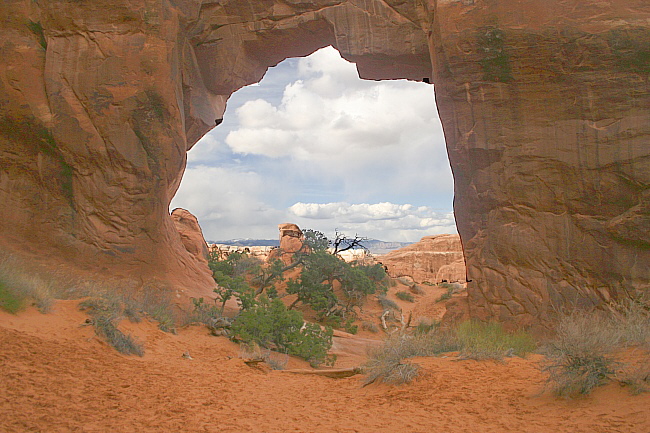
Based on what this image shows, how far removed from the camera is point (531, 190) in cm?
966

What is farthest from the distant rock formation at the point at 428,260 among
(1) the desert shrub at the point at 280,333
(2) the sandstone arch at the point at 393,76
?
(1) the desert shrub at the point at 280,333

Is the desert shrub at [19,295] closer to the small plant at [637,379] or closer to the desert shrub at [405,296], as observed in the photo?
the small plant at [637,379]

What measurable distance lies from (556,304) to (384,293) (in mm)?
13131

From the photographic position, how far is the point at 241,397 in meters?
5.43

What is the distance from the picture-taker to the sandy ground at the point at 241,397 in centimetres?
401

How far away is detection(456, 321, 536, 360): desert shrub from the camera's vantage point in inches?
263

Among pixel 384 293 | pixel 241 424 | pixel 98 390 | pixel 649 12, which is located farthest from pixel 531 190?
pixel 384 293

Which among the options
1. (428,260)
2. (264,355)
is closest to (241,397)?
(264,355)

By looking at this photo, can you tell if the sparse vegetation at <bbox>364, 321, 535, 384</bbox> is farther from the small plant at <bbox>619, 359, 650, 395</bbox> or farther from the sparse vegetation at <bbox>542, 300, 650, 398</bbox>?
the small plant at <bbox>619, 359, 650, 395</bbox>

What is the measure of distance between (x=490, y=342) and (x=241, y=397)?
421 centimetres

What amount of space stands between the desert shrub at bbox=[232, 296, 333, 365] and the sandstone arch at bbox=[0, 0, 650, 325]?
3582mm

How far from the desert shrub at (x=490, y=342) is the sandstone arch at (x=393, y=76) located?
47 centimetres

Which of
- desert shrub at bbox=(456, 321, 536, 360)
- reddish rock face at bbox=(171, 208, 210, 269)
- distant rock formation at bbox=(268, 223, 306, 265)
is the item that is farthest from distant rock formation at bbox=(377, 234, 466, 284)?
desert shrub at bbox=(456, 321, 536, 360)

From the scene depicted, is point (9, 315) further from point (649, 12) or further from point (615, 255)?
point (649, 12)
